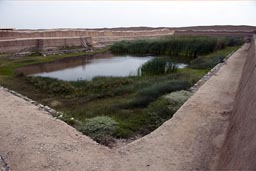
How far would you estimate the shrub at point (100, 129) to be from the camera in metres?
6.88

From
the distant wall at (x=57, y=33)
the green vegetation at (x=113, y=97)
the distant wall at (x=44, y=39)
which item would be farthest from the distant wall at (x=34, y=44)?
the green vegetation at (x=113, y=97)

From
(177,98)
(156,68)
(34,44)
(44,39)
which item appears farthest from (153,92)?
(44,39)

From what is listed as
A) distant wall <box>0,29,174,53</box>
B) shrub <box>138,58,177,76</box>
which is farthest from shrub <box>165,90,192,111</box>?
distant wall <box>0,29,174,53</box>

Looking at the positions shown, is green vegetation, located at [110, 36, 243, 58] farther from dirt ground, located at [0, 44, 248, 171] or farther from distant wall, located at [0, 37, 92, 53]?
dirt ground, located at [0, 44, 248, 171]

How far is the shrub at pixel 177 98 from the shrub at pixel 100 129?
2.25 metres

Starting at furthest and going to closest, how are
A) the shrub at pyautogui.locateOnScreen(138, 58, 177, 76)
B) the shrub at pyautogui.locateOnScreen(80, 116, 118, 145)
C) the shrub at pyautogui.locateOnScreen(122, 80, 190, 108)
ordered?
the shrub at pyautogui.locateOnScreen(138, 58, 177, 76), the shrub at pyautogui.locateOnScreen(122, 80, 190, 108), the shrub at pyautogui.locateOnScreen(80, 116, 118, 145)

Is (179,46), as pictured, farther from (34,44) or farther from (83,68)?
(34,44)

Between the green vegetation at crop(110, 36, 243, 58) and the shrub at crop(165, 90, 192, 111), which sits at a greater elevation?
the green vegetation at crop(110, 36, 243, 58)

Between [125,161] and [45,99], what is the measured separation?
6.08 metres

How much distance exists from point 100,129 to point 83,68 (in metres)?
→ 11.7

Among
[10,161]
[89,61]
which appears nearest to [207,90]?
[10,161]

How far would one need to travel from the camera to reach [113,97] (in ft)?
36.7

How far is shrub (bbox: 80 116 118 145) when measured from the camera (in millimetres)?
6877

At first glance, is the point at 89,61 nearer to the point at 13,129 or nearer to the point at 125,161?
the point at 13,129
